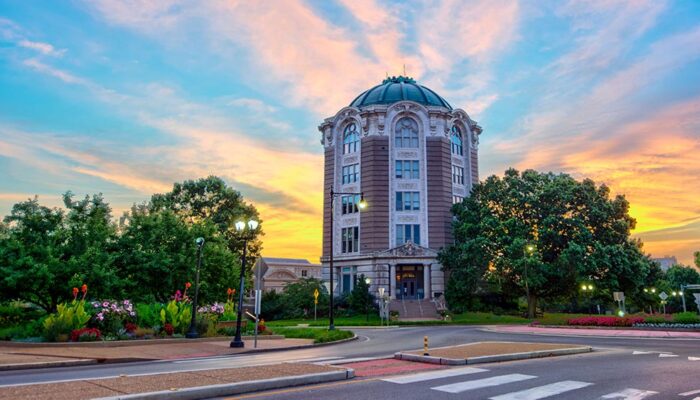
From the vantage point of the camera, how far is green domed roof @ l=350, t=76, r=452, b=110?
58275mm

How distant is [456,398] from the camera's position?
838cm

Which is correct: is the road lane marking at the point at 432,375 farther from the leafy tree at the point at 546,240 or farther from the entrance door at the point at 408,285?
the entrance door at the point at 408,285

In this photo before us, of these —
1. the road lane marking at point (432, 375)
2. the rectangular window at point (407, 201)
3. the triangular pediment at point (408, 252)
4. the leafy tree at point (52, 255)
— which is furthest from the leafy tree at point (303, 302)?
the road lane marking at point (432, 375)

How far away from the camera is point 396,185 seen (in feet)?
180

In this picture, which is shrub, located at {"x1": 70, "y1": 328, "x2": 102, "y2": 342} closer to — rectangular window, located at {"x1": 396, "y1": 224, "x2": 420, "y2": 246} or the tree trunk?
rectangular window, located at {"x1": 396, "y1": 224, "x2": 420, "y2": 246}

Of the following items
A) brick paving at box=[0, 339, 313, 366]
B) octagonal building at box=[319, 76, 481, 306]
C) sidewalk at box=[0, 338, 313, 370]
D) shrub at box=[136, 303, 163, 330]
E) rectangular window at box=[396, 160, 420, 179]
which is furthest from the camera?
rectangular window at box=[396, 160, 420, 179]

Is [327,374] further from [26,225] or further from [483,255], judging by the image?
[483,255]

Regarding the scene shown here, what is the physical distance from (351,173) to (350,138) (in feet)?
13.9

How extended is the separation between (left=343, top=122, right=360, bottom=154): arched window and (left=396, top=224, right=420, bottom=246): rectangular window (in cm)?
1059

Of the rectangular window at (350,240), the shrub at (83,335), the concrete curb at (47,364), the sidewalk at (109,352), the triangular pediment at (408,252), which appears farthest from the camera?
the rectangular window at (350,240)

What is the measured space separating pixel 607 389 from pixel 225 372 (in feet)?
24.5

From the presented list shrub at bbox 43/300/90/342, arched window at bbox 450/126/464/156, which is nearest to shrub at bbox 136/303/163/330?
shrub at bbox 43/300/90/342

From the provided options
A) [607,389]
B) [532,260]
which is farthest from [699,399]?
[532,260]

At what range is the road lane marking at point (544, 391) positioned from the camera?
8536 millimetres
